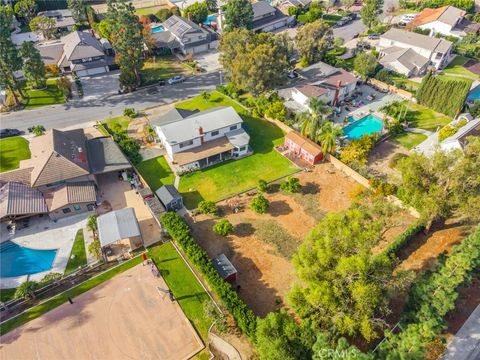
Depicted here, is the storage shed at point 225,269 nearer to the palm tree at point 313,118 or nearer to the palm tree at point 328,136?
the palm tree at point 328,136

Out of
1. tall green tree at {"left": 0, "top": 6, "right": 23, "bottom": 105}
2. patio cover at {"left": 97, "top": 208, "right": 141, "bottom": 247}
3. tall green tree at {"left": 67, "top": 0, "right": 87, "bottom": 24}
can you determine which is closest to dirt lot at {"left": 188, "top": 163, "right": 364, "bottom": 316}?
patio cover at {"left": 97, "top": 208, "right": 141, "bottom": 247}

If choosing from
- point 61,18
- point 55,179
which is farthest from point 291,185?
point 61,18

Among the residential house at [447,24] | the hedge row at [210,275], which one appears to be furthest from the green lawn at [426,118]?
the hedge row at [210,275]

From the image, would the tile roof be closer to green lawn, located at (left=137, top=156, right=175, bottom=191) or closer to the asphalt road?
green lawn, located at (left=137, top=156, right=175, bottom=191)

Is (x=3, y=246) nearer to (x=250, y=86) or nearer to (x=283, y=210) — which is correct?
(x=283, y=210)

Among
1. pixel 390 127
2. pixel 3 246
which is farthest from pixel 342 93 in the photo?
pixel 3 246

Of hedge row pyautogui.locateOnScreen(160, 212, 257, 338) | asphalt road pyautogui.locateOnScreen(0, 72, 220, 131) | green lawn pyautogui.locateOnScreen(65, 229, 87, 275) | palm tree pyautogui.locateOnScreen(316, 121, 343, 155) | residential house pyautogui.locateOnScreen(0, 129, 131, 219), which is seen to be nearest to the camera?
hedge row pyautogui.locateOnScreen(160, 212, 257, 338)
